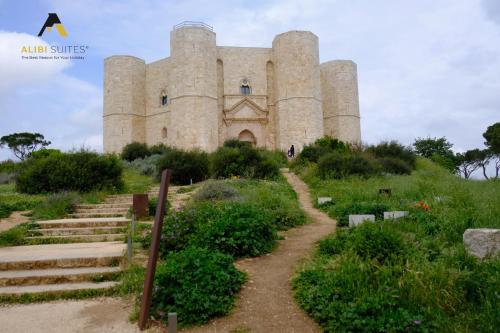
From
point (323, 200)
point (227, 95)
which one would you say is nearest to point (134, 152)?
point (227, 95)

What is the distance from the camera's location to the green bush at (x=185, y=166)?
588 inches

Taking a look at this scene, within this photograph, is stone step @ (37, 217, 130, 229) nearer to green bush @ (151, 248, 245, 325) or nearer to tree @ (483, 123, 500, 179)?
green bush @ (151, 248, 245, 325)

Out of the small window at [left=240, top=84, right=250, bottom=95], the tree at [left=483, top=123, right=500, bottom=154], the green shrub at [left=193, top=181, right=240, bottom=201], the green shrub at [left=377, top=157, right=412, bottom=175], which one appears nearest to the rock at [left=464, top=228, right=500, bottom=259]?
the green shrub at [left=193, top=181, right=240, bottom=201]

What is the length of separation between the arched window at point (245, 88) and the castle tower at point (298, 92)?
9.49ft

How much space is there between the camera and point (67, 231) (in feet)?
24.0

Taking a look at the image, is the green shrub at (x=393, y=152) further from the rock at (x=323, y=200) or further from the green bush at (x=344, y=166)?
the rock at (x=323, y=200)

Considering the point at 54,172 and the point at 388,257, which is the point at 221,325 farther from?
the point at 54,172

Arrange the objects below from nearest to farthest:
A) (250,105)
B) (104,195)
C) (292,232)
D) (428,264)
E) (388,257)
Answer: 1. (428,264)
2. (388,257)
3. (292,232)
4. (104,195)
5. (250,105)

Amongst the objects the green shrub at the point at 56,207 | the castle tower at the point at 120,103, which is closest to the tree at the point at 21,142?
the castle tower at the point at 120,103

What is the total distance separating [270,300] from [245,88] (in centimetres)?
2744

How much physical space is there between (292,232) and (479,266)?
11.8 ft

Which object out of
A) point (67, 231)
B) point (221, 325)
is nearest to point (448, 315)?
point (221, 325)

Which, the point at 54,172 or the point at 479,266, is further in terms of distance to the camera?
the point at 54,172

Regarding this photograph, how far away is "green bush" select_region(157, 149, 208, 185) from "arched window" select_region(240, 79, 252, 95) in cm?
1574
